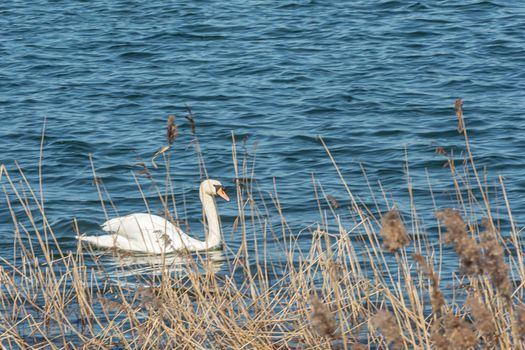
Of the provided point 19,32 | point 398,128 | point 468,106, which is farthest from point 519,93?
point 19,32

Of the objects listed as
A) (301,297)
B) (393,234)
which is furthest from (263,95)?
(393,234)

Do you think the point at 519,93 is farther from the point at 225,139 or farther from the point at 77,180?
the point at 77,180

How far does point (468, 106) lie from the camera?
13055 mm

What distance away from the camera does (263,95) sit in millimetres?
13992

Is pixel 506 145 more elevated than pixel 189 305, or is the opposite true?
pixel 189 305

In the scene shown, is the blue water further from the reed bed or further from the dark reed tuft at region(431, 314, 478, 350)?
the dark reed tuft at region(431, 314, 478, 350)

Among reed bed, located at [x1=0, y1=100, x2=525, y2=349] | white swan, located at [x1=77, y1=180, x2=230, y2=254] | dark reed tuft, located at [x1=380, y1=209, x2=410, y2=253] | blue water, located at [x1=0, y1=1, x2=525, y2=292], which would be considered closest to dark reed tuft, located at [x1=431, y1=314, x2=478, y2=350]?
reed bed, located at [x1=0, y1=100, x2=525, y2=349]

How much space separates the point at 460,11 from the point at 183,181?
837 cm

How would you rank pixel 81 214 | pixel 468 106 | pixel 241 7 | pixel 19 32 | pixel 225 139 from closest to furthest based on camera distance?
pixel 81 214 → pixel 225 139 → pixel 468 106 → pixel 19 32 → pixel 241 7

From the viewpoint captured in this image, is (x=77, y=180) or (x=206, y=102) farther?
(x=206, y=102)

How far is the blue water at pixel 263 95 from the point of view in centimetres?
1055

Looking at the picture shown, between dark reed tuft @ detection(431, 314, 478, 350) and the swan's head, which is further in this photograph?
the swan's head

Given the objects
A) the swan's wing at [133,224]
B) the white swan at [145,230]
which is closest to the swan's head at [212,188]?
the white swan at [145,230]

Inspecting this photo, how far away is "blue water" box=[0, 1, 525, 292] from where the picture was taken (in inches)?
415
